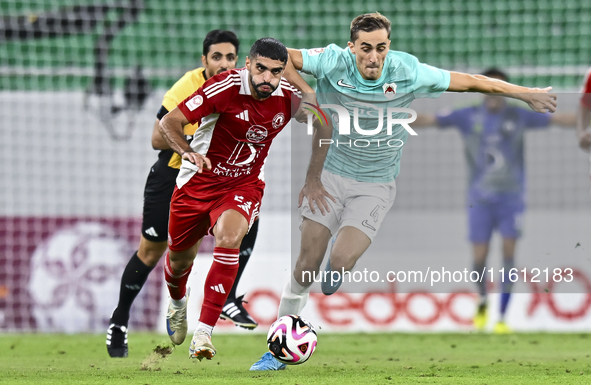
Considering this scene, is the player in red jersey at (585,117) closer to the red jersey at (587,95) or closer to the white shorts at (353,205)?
the red jersey at (587,95)

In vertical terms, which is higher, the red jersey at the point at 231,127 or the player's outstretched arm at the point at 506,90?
the player's outstretched arm at the point at 506,90

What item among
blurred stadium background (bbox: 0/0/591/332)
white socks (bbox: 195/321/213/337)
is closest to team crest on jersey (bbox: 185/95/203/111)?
white socks (bbox: 195/321/213/337)

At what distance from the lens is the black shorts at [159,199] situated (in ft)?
19.9

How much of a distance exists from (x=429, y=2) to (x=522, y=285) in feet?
16.1

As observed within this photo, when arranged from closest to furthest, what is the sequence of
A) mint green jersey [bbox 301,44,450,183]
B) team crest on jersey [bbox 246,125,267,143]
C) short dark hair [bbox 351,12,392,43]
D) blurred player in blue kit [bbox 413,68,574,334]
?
team crest on jersey [bbox 246,125,267,143]
short dark hair [bbox 351,12,392,43]
mint green jersey [bbox 301,44,450,183]
blurred player in blue kit [bbox 413,68,574,334]

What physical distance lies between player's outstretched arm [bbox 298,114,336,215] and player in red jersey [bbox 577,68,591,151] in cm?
214

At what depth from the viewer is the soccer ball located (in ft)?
15.8

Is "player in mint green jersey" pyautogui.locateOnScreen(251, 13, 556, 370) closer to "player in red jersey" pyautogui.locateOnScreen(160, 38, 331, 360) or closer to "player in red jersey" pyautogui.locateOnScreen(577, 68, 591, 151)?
"player in red jersey" pyautogui.locateOnScreen(160, 38, 331, 360)

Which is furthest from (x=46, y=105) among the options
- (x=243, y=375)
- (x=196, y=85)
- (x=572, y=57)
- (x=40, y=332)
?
(x=572, y=57)

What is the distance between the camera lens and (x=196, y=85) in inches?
234

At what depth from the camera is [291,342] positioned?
4.83 meters

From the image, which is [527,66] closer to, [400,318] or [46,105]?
[400,318]

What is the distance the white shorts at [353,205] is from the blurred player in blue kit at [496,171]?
2.52 m

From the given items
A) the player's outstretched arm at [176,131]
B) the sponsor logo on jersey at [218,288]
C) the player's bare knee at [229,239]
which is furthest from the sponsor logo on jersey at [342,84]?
the sponsor logo on jersey at [218,288]
